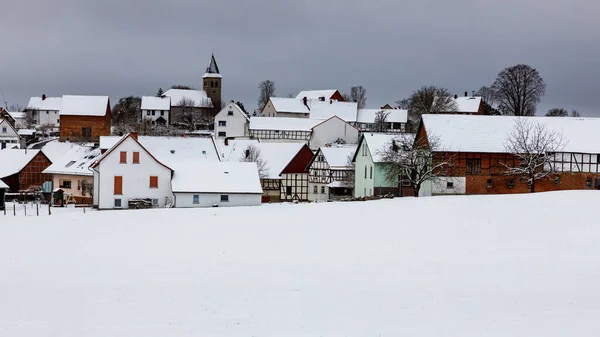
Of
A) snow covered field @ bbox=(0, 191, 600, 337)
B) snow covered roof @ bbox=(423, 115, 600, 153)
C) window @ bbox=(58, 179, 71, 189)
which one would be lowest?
snow covered field @ bbox=(0, 191, 600, 337)

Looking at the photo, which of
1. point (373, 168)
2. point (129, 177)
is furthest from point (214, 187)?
point (373, 168)

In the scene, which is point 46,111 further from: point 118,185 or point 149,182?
point 149,182

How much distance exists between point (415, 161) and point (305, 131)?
5403cm

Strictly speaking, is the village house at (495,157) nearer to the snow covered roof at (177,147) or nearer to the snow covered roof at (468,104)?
the snow covered roof at (177,147)

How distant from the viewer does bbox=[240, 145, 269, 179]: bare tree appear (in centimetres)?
7776

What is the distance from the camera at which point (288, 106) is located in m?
127

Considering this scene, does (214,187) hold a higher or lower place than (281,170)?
lower

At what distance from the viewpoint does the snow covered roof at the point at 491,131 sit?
56.7 metres

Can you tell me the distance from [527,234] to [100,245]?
18.8 m

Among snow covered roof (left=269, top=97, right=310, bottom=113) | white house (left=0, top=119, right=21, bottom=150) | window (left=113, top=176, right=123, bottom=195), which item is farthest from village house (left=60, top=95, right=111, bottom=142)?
window (left=113, top=176, right=123, bottom=195)

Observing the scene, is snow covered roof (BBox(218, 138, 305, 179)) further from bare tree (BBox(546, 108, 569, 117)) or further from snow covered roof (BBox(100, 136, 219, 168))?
bare tree (BBox(546, 108, 569, 117))

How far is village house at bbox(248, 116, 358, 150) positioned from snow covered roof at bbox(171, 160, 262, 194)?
46.4 meters

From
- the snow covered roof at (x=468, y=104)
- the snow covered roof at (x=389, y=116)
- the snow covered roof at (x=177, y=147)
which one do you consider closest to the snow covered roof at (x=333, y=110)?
the snow covered roof at (x=389, y=116)

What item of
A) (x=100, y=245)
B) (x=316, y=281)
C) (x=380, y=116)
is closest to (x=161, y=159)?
(x=100, y=245)
